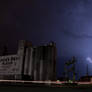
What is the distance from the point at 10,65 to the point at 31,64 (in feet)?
28.8

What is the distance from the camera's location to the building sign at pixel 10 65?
58.3 meters

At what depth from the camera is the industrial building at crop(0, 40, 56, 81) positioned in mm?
54250

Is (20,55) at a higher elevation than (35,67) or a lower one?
higher

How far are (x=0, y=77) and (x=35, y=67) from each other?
1548 centimetres

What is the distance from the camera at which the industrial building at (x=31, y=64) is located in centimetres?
5425

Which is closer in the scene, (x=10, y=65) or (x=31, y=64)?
(x=31, y=64)

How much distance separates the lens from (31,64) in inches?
2286

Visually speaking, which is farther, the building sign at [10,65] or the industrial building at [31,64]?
the building sign at [10,65]

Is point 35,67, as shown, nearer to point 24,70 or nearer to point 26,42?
point 24,70

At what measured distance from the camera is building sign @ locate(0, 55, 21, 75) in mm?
58344

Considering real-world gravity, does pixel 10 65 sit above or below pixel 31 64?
below

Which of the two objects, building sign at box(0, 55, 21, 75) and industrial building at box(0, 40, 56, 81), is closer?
industrial building at box(0, 40, 56, 81)

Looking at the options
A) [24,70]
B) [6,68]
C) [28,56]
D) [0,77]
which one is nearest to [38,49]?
[28,56]

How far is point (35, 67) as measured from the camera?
56844 millimetres
